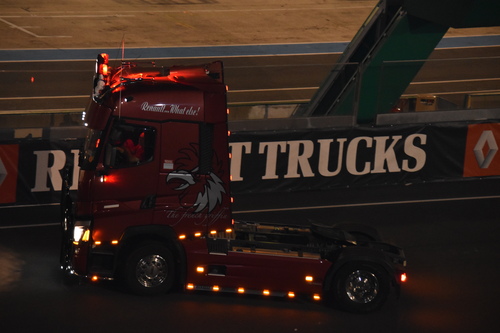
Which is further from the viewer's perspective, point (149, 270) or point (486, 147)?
point (486, 147)

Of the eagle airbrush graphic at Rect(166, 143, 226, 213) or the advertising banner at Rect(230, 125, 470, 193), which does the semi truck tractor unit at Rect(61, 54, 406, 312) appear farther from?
the advertising banner at Rect(230, 125, 470, 193)

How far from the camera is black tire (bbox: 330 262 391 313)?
38.7 ft

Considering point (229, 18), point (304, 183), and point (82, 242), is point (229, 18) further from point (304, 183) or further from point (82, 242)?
point (82, 242)

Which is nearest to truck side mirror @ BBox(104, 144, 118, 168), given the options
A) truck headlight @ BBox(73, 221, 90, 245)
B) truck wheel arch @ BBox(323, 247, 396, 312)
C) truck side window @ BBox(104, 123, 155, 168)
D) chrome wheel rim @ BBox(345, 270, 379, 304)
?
truck side window @ BBox(104, 123, 155, 168)

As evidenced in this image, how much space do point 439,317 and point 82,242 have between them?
5343mm

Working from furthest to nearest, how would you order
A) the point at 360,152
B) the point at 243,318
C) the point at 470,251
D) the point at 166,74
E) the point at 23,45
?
1. the point at 23,45
2. the point at 360,152
3. the point at 470,251
4. the point at 166,74
5. the point at 243,318

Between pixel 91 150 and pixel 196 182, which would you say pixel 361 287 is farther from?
pixel 91 150

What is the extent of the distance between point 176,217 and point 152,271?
88cm

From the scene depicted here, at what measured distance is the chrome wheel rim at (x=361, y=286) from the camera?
38.9ft

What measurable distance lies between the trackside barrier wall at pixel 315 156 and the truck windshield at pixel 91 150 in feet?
13.5

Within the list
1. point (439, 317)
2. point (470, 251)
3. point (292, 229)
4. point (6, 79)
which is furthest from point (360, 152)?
point (6, 79)

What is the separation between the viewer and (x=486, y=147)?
18.6 m

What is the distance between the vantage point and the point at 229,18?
34062mm

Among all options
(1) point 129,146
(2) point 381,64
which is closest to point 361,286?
(1) point 129,146
